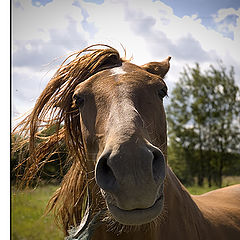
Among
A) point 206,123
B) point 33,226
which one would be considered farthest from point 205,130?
point 33,226

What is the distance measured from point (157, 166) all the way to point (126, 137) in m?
0.16

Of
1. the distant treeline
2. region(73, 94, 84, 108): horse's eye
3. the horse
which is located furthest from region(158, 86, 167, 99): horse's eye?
the distant treeline

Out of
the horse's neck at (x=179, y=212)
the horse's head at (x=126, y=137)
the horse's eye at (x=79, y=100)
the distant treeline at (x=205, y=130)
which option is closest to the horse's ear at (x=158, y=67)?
the horse's head at (x=126, y=137)

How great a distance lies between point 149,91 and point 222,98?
1211cm

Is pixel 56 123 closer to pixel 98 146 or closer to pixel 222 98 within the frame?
pixel 98 146

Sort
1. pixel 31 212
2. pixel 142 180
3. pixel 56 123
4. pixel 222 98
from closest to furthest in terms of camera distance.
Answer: pixel 142 180 → pixel 56 123 → pixel 31 212 → pixel 222 98

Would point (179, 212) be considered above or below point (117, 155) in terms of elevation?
below

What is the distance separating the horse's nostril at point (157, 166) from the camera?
934 millimetres

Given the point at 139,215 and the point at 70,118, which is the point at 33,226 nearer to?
the point at 70,118

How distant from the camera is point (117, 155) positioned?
0.91 meters

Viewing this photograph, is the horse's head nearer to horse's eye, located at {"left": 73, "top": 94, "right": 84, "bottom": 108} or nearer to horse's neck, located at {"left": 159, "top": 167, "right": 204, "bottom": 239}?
horse's eye, located at {"left": 73, "top": 94, "right": 84, "bottom": 108}

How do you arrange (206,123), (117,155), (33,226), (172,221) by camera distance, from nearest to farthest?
(117,155) < (172,221) < (33,226) < (206,123)
